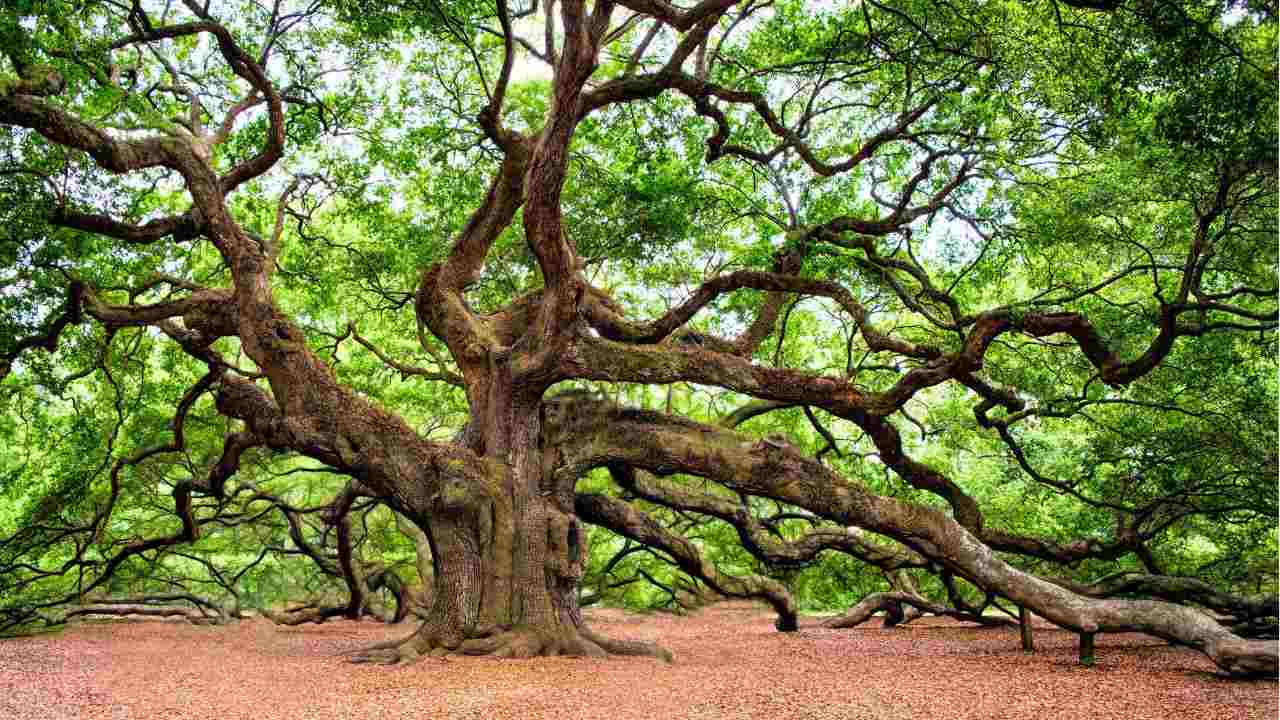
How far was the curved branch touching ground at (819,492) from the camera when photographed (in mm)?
7148

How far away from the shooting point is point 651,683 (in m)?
6.12

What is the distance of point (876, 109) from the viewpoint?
8.93m

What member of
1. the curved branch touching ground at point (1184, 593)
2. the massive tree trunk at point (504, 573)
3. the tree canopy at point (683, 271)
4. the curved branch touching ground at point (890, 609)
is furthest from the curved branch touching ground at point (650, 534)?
the curved branch touching ground at point (1184, 593)

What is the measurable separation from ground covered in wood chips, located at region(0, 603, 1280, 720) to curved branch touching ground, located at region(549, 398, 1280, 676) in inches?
16.6

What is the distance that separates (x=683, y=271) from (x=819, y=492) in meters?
4.78

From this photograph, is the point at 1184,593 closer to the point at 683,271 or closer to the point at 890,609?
the point at 890,609

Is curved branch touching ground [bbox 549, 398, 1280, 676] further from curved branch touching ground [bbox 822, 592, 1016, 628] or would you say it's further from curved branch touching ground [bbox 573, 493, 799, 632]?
curved branch touching ground [bbox 822, 592, 1016, 628]

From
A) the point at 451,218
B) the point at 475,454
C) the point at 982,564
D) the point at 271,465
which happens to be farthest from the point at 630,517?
the point at 271,465

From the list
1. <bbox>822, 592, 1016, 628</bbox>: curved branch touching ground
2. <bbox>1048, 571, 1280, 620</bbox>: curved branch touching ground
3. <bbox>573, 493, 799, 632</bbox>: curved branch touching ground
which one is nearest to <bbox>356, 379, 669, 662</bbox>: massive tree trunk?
<bbox>573, 493, 799, 632</bbox>: curved branch touching ground

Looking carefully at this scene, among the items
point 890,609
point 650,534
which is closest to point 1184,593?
point 890,609

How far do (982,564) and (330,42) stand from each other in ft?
26.8

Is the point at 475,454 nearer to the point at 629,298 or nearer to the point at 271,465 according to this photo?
the point at 629,298

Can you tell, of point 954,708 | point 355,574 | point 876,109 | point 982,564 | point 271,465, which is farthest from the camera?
point 271,465

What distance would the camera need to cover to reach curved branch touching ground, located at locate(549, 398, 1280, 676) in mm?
7148
